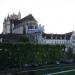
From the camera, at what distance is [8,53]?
34750 mm

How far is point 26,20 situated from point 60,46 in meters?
23.9

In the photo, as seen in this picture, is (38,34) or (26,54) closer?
(26,54)

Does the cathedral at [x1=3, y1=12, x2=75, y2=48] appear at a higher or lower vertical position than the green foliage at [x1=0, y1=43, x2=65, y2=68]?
higher

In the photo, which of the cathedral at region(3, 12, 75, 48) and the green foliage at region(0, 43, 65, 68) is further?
the cathedral at region(3, 12, 75, 48)

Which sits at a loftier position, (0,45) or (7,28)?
(7,28)

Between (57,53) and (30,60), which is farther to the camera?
(57,53)

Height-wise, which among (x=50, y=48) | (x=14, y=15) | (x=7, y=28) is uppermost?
(x=14, y=15)

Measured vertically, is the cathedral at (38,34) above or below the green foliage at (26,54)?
above

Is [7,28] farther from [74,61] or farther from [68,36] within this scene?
[74,61]

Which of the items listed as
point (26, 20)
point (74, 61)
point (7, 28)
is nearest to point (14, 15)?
point (7, 28)

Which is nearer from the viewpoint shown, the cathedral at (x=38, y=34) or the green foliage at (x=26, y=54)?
the green foliage at (x=26, y=54)

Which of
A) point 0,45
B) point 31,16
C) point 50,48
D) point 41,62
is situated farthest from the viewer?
point 31,16

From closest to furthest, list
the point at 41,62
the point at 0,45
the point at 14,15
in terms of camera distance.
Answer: the point at 0,45
the point at 41,62
the point at 14,15

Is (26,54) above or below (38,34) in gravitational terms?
below
